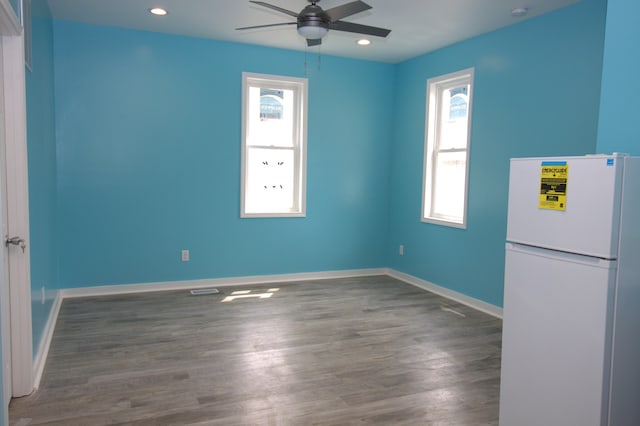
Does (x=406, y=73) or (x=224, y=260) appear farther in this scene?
(x=406, y=73)

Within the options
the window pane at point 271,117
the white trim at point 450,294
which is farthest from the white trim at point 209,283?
the window pane at point 271,117

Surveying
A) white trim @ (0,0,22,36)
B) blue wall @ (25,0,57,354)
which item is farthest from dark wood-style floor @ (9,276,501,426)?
white trim @ (0,0,22,36)

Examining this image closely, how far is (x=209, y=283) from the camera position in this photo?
5.45 m

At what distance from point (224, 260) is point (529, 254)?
3942 millimetres

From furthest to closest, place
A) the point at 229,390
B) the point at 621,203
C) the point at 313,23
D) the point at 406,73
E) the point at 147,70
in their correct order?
the point at 406,73 < the point at 147,70 < the point at 313,23 < the point at 229,390 < the point at 621,203

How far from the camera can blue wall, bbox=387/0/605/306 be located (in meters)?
3.84

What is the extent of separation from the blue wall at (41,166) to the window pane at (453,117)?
156 inches

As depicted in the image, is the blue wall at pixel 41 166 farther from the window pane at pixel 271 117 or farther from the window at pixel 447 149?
the window at pixel 447 149

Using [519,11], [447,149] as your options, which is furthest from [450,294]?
[519,11]

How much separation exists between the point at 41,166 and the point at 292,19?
251 centimetres

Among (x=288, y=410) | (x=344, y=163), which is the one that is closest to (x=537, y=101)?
(x=344, y=163)

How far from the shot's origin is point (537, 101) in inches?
165

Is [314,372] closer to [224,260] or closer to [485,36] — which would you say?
[224,260]

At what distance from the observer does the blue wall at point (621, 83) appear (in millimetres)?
2164
